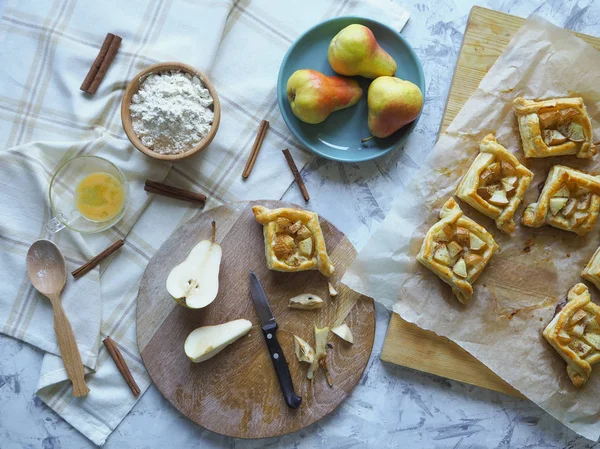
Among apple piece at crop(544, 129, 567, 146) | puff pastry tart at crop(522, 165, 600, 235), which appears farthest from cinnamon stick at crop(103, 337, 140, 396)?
apple piece at crop(544, 129, 567, 146)

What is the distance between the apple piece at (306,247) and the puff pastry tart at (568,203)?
104 centimetres

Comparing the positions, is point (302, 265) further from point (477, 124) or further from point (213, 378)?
point (477, 124)

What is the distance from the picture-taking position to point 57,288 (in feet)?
9.43

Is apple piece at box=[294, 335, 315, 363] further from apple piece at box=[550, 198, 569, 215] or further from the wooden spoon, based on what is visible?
apple piece at box=[550, 198, 569, 215]

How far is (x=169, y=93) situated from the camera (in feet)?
9.09

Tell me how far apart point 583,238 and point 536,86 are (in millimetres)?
773

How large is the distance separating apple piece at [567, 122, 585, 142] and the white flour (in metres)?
1.71

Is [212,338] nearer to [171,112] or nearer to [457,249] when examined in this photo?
[171,112]

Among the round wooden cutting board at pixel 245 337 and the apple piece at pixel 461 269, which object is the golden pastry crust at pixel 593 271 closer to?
the apple piece at pixel 461 269

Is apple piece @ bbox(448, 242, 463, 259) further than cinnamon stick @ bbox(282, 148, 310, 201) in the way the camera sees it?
No

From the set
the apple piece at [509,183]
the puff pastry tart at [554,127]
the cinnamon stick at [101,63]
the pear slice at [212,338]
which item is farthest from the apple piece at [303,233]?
the cinnamon stick at [101,63]

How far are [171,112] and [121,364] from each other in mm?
1229

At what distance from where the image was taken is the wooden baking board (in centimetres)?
291

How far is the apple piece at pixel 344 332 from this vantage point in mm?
2875
